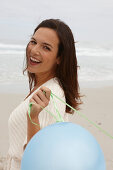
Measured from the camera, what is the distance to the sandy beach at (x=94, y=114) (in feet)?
14.8

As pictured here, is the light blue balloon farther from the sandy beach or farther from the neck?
→ the sandy beach

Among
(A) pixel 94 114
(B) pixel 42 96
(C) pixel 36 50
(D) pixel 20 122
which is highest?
(C) pixel 36 50

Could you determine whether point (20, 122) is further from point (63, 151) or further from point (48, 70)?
point (63, 151)

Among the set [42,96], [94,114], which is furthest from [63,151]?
[94,114]

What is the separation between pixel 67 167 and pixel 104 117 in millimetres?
4464

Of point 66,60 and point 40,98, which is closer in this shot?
point 40,98

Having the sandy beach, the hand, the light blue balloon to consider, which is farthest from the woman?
the sandy beach

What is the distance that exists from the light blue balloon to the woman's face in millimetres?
715

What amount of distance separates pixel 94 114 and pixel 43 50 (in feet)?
13.2

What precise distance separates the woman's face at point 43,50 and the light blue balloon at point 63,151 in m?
0.71

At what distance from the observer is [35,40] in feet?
6.48

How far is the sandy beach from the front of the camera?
14.8ft

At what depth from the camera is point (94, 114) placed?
18.9 feet

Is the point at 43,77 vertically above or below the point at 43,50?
below
